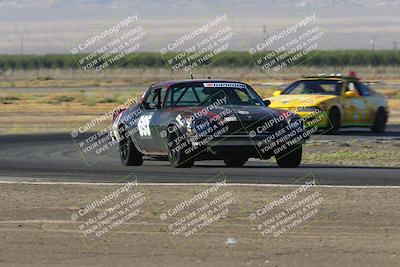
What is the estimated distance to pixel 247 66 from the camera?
136000 millimetres

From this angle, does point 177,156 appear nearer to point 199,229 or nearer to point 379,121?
point 199,229

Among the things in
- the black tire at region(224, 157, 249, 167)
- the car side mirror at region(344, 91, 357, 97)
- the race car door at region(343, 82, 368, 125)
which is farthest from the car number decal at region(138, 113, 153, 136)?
the race car door at region(343, 82, 368, 125)

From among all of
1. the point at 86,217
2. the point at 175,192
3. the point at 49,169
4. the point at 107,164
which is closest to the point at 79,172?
the point at 49,169

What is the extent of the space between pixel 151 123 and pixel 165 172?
1.05 metres

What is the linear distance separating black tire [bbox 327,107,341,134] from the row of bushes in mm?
103444

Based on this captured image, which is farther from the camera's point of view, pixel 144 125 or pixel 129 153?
pixel 129 153

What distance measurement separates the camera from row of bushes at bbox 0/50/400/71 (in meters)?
133

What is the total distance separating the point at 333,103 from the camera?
27.5 m

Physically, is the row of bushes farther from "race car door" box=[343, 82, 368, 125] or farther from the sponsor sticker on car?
the sponsor sticker on car

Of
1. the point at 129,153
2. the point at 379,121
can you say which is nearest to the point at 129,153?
the point at 129,153

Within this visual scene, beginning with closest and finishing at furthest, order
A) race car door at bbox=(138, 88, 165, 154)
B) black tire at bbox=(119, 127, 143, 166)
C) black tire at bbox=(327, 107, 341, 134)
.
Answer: race car door at bbox=(138, 88, 165, 154), black tire at bbox=(119, 127, 143, 166), black tire at bbox=(327, 107, 341, 134)

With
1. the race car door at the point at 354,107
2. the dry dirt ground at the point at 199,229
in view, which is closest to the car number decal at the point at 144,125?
the dry dirt ground at the point at 199,229

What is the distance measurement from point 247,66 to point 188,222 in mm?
123773

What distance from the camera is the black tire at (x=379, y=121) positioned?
1163 inches
